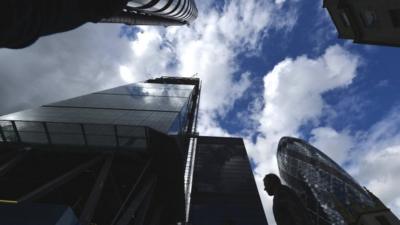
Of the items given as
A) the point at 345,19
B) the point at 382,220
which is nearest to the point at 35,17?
the point at 345,19

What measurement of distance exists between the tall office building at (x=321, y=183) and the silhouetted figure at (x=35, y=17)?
72.9 m

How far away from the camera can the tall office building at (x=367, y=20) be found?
54.8ft

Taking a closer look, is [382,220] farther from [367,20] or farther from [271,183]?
[271,183]

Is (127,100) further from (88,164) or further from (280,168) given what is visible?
(280,168)

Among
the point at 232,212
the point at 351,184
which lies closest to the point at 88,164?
the point at 232,212

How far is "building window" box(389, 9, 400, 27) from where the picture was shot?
53.1 ft

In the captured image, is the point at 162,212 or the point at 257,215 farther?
the point at 257,215

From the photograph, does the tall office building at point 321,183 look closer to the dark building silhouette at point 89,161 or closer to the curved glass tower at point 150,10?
the curved glass tower at point 150,10

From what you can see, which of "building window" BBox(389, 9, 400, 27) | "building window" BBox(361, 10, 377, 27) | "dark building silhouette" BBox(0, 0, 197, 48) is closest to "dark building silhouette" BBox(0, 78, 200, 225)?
"dark building silhouette" BBox(0, 0, 197, 48)

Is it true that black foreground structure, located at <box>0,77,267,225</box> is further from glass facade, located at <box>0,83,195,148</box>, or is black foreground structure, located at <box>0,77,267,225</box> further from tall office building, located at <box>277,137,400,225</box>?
tall office building, located at <box>277,137,400,225</box>

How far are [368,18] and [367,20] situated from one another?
0.84ft

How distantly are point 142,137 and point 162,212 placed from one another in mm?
6613

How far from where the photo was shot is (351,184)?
76.2 metres

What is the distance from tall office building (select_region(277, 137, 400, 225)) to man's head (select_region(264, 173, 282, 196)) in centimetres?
6804
